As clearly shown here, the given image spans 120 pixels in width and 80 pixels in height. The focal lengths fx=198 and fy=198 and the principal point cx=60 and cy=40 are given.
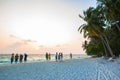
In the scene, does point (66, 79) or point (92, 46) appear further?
point (92, 46)

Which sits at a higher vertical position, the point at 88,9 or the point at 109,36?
the point at 88,9

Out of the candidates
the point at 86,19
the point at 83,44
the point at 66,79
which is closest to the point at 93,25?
the point at 86,19

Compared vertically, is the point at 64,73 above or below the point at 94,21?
below

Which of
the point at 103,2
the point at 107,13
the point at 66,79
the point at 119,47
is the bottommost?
the point at 66,79

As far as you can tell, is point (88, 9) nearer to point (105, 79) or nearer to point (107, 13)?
point (107, 13)

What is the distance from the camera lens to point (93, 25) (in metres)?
42.2

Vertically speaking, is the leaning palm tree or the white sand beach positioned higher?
the leaning palm tree

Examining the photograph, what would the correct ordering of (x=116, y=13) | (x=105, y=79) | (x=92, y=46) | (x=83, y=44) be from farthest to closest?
(x=83, y=44)
(x=92, y=46)
(x=116, y=13)
(x=105, y=79)

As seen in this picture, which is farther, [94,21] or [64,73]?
[94,21]

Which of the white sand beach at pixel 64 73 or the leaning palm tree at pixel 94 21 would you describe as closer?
the white sand beach at pixel 64 73

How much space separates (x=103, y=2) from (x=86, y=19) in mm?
14051

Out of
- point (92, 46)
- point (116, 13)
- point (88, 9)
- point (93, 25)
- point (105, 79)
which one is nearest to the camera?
point (105, 79)

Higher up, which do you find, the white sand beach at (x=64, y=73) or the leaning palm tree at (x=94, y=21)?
the leaning palm tree at (x=94, y=21)

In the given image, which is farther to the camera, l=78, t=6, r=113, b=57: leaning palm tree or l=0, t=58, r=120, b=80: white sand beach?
l=78, t=6, r=113, b=57: leaning palm tree
